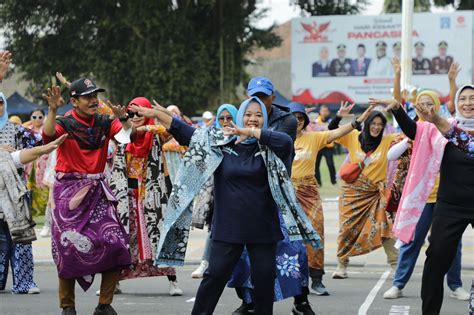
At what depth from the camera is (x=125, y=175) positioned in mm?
10703

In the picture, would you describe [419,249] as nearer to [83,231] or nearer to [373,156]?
[373,156]

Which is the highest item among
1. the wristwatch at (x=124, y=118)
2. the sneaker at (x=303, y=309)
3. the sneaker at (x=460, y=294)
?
the wristwatch at (x=124, y=118)

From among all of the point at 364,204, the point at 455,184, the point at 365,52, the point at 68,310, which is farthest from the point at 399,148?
the point at 365,52

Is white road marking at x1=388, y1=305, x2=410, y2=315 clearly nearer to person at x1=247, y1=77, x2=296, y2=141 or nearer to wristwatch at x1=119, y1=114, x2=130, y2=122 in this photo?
person at x1=247, y1=77, x2=296, y2=141

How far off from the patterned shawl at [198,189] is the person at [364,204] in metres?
4.54

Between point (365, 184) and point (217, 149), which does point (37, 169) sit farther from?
point (217, 149)

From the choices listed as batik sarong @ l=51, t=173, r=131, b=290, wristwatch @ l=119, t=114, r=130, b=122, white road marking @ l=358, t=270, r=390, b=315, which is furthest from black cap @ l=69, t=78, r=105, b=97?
white road marking @ l=358, t=270, r=390, b=315

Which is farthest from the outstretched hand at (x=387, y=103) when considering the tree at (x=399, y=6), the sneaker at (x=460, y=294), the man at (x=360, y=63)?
the tree at (x=399, y=6)

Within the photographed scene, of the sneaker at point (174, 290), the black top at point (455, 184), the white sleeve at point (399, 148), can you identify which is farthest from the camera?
the sneaker at point (174, 290)

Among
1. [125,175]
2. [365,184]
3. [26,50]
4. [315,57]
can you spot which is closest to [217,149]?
[125,175]

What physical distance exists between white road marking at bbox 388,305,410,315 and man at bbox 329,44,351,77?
31662 millimetres

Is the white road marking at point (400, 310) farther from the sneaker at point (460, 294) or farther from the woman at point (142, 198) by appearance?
the woman at point (142, 198)

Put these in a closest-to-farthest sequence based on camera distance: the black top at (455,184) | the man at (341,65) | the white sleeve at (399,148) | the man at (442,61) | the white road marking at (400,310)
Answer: the black top at (455,184), the white road marking at (400,310), the white sleeve at (399,148), the man at (442,61), the man at (341,65)

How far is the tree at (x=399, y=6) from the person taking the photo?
50.2 m
